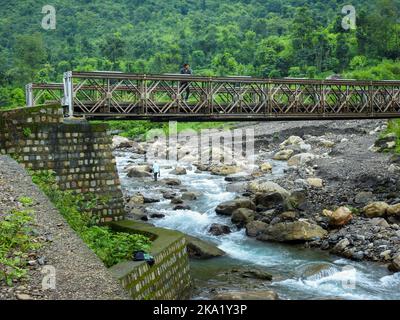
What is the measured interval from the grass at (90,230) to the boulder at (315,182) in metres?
15.5

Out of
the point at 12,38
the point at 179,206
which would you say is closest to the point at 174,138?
the point at 179,206

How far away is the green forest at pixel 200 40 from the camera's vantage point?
6862 cm

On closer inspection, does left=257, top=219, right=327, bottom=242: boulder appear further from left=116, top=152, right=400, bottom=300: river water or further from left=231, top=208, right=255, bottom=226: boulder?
left=231, top=208, right=255, bottom=226: boulder

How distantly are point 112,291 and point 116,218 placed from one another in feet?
28.9

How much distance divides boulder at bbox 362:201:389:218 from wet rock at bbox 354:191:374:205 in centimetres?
219

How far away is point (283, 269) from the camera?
55.4ft

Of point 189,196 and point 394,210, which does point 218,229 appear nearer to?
point 189,196

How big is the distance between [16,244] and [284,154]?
109 feet

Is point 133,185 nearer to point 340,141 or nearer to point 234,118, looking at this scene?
point 234,118

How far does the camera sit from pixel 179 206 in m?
25.0

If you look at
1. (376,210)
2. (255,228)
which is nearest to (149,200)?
(255,228)

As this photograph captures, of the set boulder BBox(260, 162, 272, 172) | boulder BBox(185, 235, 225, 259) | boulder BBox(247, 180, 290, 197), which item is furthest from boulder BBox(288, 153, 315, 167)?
boulder BBox(185, 235, 225, 259)

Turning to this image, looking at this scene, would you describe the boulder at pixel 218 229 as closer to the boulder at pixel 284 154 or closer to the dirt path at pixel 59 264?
the dirt path at pixel 59 264

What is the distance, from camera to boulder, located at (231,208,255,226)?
22111 mm
